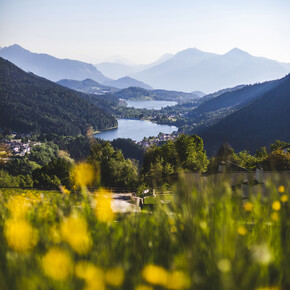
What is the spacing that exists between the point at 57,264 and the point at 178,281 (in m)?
0.51

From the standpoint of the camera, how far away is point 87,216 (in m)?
1.78

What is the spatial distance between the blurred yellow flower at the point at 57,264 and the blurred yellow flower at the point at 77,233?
8 cm

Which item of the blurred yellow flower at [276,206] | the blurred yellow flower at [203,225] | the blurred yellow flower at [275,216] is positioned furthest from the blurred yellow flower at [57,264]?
the blurred yellow flower at [276,206]

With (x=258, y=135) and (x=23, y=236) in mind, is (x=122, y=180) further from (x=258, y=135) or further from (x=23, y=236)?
(x=258, y=135)

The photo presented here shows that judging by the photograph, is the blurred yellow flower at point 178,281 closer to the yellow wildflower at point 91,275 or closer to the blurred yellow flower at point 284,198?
the yellow wildflower at point 91,275

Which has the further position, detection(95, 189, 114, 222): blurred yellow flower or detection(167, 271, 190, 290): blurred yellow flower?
detection(95, 189, 114, 222): blurred yellow flower

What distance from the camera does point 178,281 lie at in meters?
1.09

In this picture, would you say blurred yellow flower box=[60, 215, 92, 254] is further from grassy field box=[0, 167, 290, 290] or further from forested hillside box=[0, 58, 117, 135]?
forested hillside box=[0, 58, 117, 135]

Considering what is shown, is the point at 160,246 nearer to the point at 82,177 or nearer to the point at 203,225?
the point at 203,225

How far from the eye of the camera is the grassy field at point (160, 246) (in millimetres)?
1082

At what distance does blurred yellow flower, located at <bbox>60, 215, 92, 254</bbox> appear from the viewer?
1384 millimetres

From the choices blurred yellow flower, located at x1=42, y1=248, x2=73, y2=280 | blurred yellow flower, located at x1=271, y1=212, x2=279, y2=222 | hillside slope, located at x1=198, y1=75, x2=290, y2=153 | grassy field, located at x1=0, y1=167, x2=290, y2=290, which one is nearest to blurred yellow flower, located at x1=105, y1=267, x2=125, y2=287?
grassy field, located at x1=0, y1=167, x2=290, y2=290

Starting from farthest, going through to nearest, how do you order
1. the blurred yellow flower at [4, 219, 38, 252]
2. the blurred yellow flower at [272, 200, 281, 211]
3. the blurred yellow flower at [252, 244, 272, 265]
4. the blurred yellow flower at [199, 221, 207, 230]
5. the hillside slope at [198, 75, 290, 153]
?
the hillside slope at [198, 75, 290, 153], the blurred yellow flower at [272, 200, 281, 211], the blurred yellow flower at [4, 219, 38, 252], the blurred yellow flower at [199, 221, 207, 230], the blurred yellow flower at [252, 244, 272, 265]

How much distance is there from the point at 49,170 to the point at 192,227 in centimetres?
4378
